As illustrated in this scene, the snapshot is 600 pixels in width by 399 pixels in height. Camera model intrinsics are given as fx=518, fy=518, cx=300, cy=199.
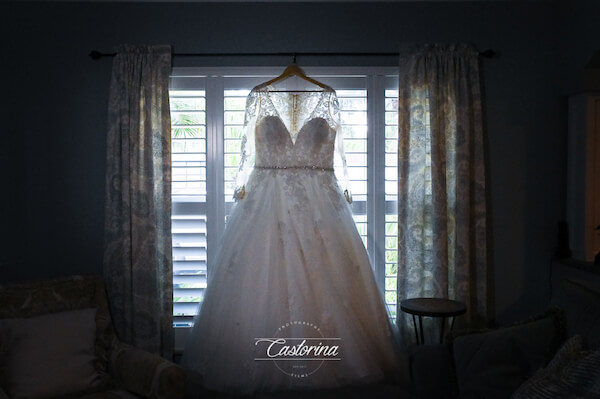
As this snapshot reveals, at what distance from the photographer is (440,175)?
3098 mm

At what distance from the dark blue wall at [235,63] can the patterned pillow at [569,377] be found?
192 cm

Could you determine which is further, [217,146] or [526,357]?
[217,146]

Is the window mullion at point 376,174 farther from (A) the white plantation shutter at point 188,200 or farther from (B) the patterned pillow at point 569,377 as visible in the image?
(B) the patterned pillow at point 569,377

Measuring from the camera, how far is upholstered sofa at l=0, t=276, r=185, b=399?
204 centimetres

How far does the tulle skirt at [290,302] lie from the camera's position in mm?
2469

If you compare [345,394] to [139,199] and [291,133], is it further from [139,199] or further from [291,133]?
[139,199]

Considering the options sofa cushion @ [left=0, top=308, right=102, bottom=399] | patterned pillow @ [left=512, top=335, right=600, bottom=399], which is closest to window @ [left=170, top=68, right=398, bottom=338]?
sofa cushion @ [left=0, top=308, right=102, bottom=399]

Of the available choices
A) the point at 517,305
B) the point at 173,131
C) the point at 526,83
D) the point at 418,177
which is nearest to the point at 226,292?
the point at 173,131

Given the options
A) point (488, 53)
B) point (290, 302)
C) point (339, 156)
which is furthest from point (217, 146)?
point (488, 53)

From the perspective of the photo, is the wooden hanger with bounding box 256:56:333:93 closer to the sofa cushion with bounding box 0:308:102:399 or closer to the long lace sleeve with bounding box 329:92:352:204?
the long lace sleeve with bounding box 329:92:352:204

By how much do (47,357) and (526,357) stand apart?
5.92 feet

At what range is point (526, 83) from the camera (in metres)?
3.24

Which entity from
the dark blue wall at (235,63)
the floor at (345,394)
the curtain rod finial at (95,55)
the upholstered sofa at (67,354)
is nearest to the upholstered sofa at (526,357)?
the floor at (345,394)

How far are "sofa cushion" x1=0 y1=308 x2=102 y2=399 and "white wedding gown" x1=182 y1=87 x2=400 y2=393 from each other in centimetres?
60
